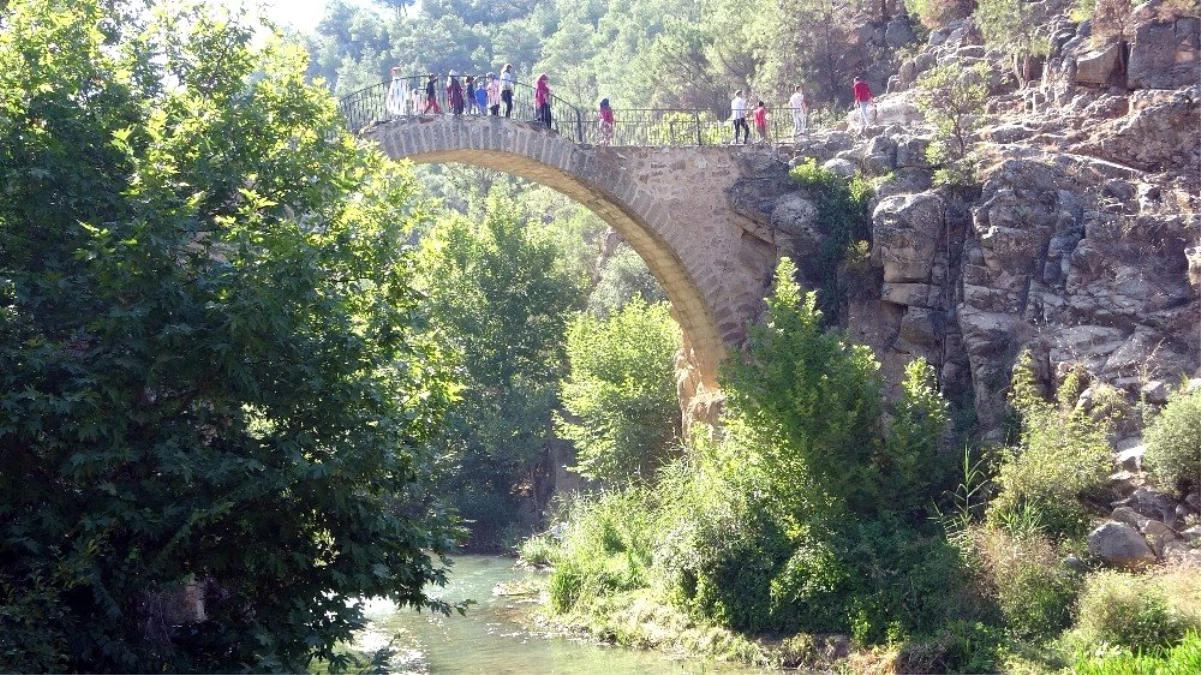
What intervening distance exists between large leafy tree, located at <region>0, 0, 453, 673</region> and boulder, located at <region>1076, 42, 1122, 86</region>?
11.3 m

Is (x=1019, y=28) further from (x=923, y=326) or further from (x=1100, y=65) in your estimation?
(x=923, y=326)

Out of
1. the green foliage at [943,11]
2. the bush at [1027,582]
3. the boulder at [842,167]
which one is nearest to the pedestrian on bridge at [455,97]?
the boulder at [842,167]

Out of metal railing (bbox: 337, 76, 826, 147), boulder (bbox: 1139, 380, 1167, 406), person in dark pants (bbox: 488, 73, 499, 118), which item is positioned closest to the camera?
boulder (bbox: 1139, 380, 1167, 406)

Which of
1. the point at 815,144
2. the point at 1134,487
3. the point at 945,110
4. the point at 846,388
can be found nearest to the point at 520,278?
the point at 815,144

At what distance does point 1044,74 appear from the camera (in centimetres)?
1906

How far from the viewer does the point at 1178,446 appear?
524 inches

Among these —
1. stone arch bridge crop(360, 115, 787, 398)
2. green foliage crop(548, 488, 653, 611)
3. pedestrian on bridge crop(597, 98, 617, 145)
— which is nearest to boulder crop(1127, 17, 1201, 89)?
stone arch bridge crop(360, 115, 787, 398)

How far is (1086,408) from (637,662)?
18.7ft

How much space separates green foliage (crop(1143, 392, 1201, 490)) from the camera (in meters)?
13.2

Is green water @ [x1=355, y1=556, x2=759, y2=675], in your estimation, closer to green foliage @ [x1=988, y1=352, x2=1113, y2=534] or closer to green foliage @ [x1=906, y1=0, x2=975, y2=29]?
green foliage @ [x1=988, y1=352, x2=1113, y2=534]

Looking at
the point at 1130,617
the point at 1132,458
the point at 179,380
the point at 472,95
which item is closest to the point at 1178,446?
the point at 1132,458

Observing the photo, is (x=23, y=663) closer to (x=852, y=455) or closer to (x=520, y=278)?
(x=852, y=455)

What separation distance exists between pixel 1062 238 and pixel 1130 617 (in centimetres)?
600

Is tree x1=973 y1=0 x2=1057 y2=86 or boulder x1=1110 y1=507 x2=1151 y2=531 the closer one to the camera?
boulder x1=1110 y1=507 x2=1151 y2=531
